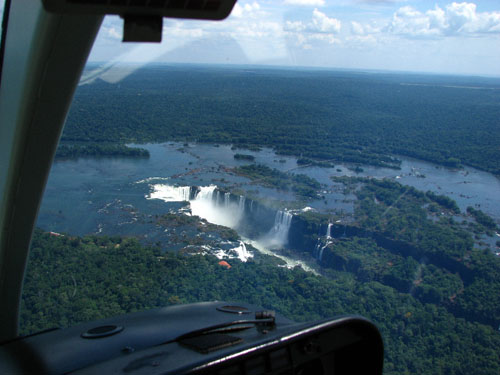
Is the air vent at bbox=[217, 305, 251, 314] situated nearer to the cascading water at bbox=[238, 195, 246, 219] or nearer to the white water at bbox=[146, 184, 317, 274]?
the white water at bbox=[146, 184, 317, 274]

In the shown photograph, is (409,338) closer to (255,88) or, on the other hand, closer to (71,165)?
(71,165)

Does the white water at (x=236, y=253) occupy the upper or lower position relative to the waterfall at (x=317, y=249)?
upper

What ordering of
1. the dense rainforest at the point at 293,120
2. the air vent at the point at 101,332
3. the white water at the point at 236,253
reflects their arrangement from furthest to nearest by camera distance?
the dense rainforest at the point at 293,120
the white water at the point at 236,253
the air vent at the point at 101,332

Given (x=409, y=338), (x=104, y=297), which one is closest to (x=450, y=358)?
(x=409, y=338)

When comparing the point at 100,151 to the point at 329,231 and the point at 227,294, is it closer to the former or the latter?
the point at 329,231

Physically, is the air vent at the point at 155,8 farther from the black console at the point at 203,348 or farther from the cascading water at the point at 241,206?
the cascading water at the point at 241,206

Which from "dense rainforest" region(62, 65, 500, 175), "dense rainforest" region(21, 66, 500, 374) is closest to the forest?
"dense rainforest" region(21, 66, 500, 374)

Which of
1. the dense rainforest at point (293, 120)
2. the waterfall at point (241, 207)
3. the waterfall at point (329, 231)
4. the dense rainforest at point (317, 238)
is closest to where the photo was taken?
the dense rainforest at point (317, 238)

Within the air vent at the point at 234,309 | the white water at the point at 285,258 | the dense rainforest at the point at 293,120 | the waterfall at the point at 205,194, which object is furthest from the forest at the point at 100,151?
the air vent at the point at 234,309
